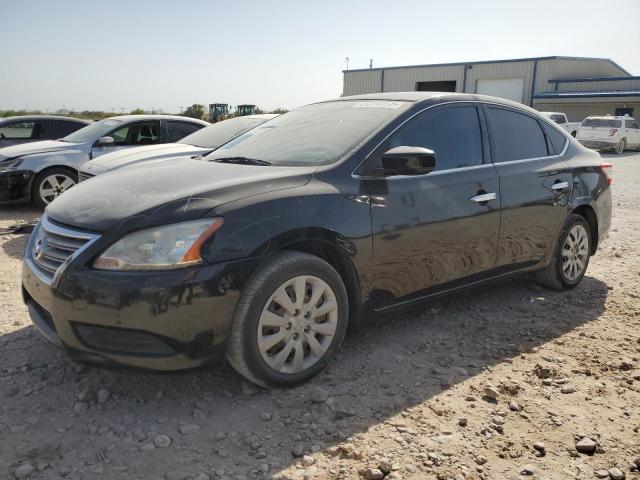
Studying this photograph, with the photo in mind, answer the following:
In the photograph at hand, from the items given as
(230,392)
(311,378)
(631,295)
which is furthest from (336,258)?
(631,295)

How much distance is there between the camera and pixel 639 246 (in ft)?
22.4

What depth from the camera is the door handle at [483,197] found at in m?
3.93

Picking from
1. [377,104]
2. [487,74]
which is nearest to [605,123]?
[487,74]

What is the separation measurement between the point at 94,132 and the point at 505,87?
35038 mm

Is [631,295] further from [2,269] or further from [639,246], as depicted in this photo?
[2,269]

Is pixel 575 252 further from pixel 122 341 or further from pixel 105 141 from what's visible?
pixel 105 141

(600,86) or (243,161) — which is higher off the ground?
(600,86)

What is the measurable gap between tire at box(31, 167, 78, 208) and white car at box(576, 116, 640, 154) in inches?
853

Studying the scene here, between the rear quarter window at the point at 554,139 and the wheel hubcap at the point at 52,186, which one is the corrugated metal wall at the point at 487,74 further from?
the rear quarter window at the point at 554,139

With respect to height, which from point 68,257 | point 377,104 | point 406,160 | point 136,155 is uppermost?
point 377,104

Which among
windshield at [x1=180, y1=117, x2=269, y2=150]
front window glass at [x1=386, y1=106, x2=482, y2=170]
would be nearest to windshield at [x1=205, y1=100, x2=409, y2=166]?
front window glass at [x1=386, y1=106, x2=482, y2=170]

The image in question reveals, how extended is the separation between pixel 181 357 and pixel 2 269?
3498 millimetres

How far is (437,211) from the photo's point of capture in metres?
3.69

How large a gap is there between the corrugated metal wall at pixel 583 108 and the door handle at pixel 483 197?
114 ft
